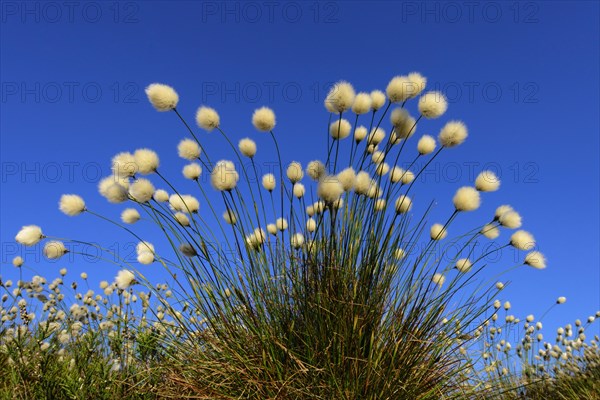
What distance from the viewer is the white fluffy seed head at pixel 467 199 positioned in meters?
3.21

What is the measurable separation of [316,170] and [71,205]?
1587mm

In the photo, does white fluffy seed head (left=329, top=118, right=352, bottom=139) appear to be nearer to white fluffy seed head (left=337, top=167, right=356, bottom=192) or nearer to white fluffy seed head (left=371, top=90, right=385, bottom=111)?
white fluffy seed head (left=371, top=90, right=385, bottom=111)

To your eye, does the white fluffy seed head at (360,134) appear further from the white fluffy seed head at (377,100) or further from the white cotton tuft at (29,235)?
the white cotton tuft at (29,235)

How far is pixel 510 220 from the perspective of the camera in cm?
341

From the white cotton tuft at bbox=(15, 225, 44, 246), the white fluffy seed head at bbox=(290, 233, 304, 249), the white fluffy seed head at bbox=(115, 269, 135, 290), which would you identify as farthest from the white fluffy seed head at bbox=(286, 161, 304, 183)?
the white cotton tuft at bbox=(15, 225, 44, 246)

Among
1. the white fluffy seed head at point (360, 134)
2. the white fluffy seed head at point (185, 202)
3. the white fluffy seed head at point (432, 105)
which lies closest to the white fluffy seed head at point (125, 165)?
the white fluffy seed head at point (185, 202)

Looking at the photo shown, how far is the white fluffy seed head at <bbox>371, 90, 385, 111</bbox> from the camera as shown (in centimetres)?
359

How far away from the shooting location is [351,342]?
3127 mm

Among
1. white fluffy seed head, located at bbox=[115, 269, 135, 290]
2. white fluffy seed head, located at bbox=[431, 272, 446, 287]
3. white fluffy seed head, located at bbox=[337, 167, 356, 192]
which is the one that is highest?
white fluffy seed head, located at bbox=[337, 167, 356, 192]

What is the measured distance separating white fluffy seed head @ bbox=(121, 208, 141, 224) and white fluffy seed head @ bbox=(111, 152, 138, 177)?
0.31 metres

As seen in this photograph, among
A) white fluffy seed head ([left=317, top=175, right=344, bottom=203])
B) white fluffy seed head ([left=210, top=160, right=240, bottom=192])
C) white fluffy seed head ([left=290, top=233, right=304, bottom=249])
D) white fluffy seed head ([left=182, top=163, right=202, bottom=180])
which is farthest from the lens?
white fluffy seed head ([left=290, top=233, right=304, bottom=249])

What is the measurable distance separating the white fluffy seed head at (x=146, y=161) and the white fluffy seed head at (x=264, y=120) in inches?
26.4

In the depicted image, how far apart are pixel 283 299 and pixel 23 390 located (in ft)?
6.65

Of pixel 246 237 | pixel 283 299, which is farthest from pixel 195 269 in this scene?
pixel 283 299
